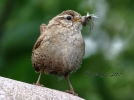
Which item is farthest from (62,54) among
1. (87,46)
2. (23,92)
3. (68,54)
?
(87,46)

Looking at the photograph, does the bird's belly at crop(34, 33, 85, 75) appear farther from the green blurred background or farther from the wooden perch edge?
the green blurred background

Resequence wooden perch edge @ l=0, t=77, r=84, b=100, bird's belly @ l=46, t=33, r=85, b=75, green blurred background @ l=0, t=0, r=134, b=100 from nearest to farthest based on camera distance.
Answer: wooden perch edge @ l=0, t=77, r=84, b=100 < bird's belly @ l=46, t=33, r=85, b=75 < green blurred background @ l=0, t=0, r=134, b=100

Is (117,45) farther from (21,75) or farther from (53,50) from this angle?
(53,50)

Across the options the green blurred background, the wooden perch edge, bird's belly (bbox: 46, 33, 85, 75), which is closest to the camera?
the wooden perch edge

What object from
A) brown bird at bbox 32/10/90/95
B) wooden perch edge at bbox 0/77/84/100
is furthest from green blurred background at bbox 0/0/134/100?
wooden perch edge at bbox 0/77/84/100

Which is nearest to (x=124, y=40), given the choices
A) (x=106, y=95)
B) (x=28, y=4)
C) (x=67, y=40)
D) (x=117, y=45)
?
(x=117, y=45)

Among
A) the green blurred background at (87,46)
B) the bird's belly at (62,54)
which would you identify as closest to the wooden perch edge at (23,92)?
the bird's belly at (62,54)

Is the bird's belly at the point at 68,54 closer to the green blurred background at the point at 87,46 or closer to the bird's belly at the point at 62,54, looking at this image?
the bird's belly at the point at 62,54
